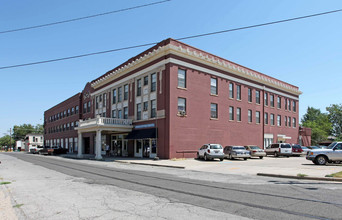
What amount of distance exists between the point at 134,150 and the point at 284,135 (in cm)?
2737

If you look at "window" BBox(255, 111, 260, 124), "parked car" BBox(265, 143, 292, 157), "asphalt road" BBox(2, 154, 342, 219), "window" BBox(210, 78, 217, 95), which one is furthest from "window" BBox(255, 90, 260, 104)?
"asphalt road" BBox(2, 154, 342, 219)

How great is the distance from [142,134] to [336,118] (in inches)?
3442

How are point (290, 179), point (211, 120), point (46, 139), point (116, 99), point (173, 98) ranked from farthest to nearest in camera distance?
point (46, 139), point (116, 99), point (211, 120), point (173, 98), point (290, 179)

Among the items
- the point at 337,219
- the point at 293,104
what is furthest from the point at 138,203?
the point at 293,104

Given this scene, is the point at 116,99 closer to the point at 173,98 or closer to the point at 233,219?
the point at 173,98

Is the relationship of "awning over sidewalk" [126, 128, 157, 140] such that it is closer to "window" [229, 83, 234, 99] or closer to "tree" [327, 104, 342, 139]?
"window" [229, 83, 234, 99]

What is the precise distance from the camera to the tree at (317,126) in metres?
Answer: 70.3

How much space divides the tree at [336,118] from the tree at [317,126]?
17.0ft

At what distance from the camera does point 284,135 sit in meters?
47.1

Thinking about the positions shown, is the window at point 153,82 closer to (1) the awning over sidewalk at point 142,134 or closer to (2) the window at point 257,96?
(1) the awning over sidewalk at point 142,134

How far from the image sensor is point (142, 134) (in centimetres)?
3119

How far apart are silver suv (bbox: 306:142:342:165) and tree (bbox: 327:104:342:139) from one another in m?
85.4

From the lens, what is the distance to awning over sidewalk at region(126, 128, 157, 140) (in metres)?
29.6

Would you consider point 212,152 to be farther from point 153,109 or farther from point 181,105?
point 153,109
